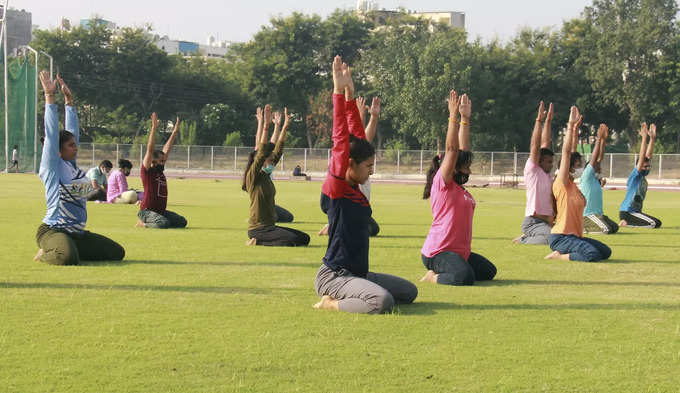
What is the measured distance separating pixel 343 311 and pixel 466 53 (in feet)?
191

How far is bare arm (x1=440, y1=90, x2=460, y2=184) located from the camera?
877cm

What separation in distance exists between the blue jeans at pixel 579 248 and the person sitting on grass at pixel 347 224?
4953 millimetres

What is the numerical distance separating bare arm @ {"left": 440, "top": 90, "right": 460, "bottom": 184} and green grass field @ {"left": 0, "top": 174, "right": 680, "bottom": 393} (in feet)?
4.30

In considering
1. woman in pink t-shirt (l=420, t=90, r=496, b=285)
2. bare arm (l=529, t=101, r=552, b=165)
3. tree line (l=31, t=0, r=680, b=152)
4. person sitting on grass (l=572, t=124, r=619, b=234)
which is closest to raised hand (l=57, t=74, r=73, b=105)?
woman in pink t-shirt (l=420, t=90, r=496, b=285)

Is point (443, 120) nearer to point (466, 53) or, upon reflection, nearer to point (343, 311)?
point (466, 53)

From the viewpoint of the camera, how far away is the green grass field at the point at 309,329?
567 centimetres

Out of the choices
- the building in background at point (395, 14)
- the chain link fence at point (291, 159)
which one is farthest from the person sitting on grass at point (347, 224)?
the building in background at point (395, 14)

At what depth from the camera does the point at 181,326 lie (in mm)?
7254

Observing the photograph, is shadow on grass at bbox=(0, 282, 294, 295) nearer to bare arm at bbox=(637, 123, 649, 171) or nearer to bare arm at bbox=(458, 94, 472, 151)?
bare arm at bbox=(458, 94, 472, 151)

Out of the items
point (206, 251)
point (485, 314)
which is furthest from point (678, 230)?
point (485, 314)

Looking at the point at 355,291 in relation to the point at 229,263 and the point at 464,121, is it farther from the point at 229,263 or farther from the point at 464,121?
the point at 229,263

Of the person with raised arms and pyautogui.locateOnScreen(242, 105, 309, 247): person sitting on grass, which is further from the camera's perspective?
the person with raised arms

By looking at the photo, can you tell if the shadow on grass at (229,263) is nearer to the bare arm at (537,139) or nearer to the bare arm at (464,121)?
the bare arm at (464,121)

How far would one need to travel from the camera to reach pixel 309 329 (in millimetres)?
7191
